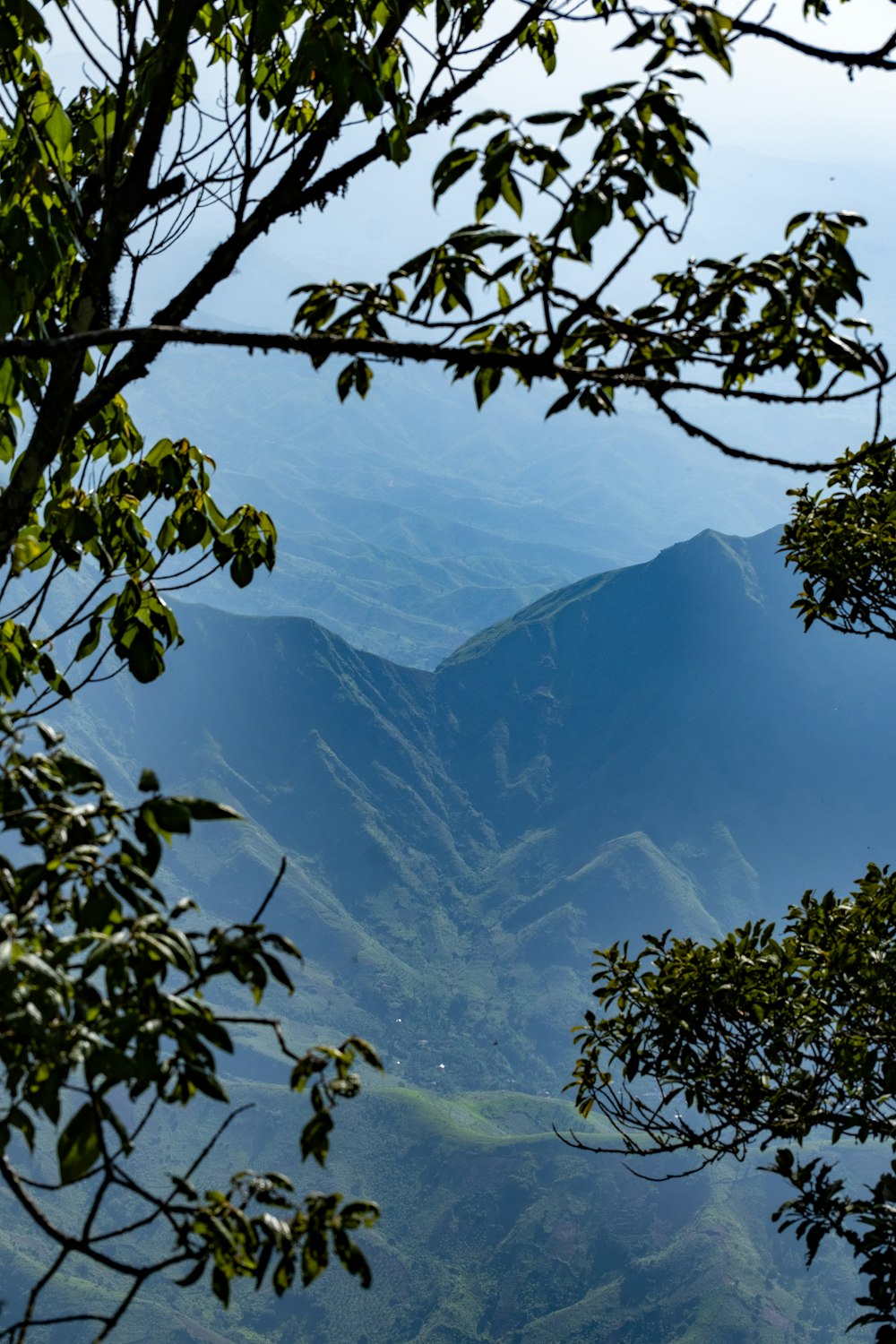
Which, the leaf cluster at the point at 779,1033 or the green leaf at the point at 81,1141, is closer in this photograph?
the green leaf at the point at 81,1141

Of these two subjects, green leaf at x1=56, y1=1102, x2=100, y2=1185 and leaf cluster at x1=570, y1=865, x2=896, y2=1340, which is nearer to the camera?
green leaf at x1=56, y1=1102, x2=100, y2=1185

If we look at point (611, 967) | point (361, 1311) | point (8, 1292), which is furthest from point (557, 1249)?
point (611, 967)

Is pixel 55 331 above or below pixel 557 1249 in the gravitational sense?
below

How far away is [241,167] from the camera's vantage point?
199 inches

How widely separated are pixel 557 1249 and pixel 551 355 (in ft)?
505

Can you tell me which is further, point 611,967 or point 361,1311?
point 361,1311

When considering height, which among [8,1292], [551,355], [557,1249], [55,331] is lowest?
[8,1292]

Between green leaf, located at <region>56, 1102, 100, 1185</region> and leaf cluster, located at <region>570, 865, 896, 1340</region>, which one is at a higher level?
leaf cluster, located at <region>570, 865, 896, 1340</region>

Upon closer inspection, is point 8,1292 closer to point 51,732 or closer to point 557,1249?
point 557,1249

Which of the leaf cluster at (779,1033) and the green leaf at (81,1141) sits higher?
the leaf cluster at (779,1033)

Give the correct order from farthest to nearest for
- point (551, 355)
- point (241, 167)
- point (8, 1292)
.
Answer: point (8, 1292) → point (241, 167) → point (551, 355)

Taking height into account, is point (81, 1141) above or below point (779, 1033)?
below

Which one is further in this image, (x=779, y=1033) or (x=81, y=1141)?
(x=779, y=1033)

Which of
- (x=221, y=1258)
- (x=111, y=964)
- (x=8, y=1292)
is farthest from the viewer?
(x=8, y=1292)
